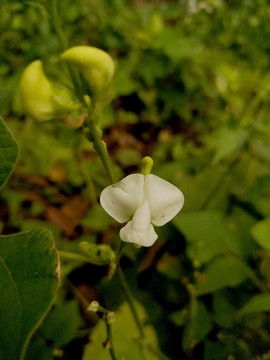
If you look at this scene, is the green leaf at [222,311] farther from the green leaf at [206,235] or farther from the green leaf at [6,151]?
the green leaf at [6,151]

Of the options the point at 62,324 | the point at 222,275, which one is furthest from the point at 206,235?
the point at 62,324

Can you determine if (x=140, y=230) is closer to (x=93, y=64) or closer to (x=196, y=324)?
(x=93, y=64)

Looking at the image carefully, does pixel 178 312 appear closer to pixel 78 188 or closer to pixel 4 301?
pixel 4 301

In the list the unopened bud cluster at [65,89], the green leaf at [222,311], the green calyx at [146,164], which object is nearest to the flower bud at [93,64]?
the unopened bud cluster at [65,89]

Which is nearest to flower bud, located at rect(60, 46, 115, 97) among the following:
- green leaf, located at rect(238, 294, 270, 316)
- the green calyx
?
the green calyx

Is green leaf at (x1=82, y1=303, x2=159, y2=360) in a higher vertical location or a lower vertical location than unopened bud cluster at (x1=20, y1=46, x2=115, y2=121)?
lower

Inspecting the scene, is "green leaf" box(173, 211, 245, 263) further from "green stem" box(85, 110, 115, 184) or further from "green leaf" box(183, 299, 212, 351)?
"green stem" box(85, 110, 115, 184)
